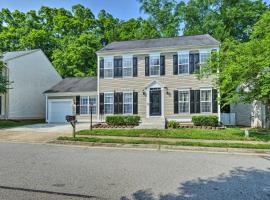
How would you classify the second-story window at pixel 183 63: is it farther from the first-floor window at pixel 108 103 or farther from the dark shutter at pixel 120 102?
the first-floor window at pixel 108 103

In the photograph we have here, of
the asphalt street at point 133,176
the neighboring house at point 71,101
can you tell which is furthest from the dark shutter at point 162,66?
the asphalt street at point 133,176

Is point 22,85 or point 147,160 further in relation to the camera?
point 22,85

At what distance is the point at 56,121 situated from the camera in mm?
23203

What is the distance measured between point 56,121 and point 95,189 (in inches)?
761

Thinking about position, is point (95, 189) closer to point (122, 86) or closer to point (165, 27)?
point (122, 86)

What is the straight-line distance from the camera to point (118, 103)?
65.4 ft

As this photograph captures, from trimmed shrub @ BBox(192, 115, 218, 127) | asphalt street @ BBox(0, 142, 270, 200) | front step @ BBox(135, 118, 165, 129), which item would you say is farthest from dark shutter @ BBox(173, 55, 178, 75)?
asphalt street @ BBox(0, 142, 270, 200)

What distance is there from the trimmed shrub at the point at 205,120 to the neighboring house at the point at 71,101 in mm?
8742

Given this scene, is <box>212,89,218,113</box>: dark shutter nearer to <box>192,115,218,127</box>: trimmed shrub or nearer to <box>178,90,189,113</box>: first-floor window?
<box>192,115,218,127</box>: trimmed shrub

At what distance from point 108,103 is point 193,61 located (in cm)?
735

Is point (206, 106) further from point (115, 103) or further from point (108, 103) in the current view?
point (108, 103)

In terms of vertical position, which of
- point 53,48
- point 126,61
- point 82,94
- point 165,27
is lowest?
point 82,94

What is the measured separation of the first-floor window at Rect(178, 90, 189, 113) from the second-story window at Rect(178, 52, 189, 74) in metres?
1.51

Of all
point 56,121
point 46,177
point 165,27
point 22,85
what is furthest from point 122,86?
point 165,27
